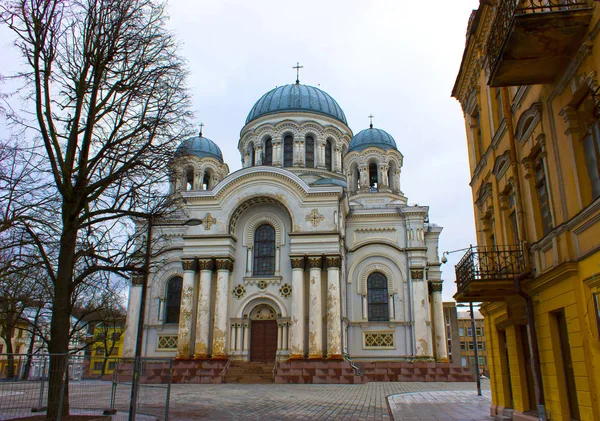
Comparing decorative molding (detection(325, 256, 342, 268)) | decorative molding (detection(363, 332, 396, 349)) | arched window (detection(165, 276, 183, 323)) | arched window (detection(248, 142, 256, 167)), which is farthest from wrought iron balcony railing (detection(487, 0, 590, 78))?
arched window (detection(248, 142, 256, 167))

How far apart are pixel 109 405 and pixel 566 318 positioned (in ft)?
29.2

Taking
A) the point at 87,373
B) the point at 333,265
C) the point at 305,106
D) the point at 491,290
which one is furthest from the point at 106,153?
the point at 305,106

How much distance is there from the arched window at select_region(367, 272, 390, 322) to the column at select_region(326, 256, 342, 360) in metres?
3.89

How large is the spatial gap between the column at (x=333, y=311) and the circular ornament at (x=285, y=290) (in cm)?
247

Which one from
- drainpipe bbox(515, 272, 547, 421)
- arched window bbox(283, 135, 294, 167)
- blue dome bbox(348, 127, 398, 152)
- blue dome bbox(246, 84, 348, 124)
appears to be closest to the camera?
drainpipe bbox(515, 272, 547, 421)

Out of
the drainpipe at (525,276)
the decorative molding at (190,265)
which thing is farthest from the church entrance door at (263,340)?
the drainpipe at (525,276)

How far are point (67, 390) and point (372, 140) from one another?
1192 inches

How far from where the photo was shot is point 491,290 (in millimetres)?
10086

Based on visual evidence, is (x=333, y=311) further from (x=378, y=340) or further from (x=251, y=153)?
(x=251, y=153)

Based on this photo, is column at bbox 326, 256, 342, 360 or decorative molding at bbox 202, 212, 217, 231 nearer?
column at bbox 326, 256, 342, 360

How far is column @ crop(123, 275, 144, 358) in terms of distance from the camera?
31172 millimetres

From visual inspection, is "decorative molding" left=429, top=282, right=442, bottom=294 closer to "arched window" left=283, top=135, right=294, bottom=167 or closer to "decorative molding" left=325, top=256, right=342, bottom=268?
"decorative molding" left=325, top=256, right=342, bottom=268

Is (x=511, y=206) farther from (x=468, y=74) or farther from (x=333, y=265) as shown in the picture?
(x=333, y=265)

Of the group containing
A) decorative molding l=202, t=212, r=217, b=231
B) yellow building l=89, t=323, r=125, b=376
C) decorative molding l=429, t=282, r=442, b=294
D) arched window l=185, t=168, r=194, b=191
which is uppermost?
arched window l=185, t=168, r=194, b=191
